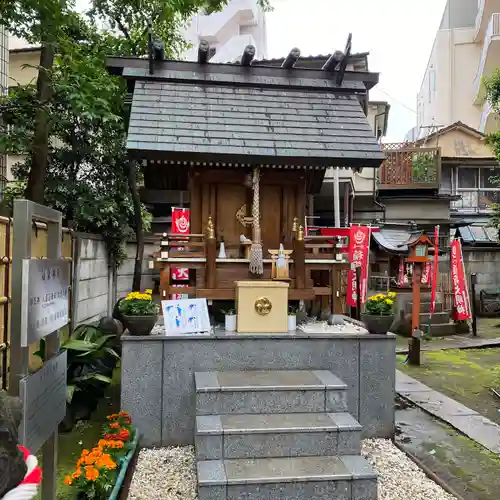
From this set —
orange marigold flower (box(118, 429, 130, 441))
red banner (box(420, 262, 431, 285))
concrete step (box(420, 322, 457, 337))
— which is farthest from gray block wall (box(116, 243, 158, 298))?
concrete step (box(420, 322, 457, 337))

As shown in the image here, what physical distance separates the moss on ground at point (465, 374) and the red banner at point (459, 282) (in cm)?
257

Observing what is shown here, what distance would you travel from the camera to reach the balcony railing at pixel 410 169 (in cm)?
2139

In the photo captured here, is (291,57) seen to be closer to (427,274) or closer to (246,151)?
(246,151)

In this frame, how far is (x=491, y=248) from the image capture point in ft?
74.6

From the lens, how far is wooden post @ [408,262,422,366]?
13063 millimetres

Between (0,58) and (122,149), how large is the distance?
10.8 feet

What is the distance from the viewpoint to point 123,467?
5.23m

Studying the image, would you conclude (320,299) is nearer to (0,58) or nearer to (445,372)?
(445,372)

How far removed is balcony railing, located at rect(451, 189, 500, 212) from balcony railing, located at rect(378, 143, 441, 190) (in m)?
3.42

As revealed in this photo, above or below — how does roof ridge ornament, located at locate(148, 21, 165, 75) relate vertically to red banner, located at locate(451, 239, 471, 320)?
above

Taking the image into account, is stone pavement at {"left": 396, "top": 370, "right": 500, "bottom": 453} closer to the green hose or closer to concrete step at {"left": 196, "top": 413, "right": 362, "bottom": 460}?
concrete step at {"left": 196, "top": 413, "right": 362, "bottom": 460}

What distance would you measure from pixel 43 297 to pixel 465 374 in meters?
11.5

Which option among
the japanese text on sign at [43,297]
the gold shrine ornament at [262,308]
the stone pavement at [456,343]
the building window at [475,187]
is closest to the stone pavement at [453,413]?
the gold shrine ornament at [262,308]

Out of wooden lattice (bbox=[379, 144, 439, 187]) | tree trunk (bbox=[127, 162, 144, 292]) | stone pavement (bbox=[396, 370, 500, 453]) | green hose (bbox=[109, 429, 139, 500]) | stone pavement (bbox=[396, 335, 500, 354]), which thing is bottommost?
stone pavement (bbox=[396, 335, 500, 354])
